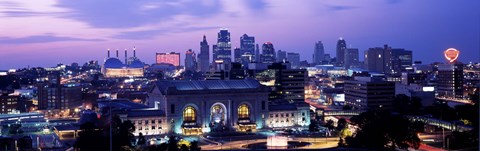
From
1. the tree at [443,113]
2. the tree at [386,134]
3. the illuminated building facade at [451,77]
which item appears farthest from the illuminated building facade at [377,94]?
the tree at [386,134]

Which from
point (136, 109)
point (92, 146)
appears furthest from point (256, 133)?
point (92, 146)

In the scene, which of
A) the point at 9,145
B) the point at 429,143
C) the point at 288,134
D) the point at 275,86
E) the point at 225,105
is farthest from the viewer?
the point at 275,86

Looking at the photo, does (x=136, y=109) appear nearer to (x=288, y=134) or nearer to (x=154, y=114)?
(x=154, y=114)

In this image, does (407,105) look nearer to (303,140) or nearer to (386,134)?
(303,140)

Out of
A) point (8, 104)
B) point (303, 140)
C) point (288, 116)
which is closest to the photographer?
point (303, 140)

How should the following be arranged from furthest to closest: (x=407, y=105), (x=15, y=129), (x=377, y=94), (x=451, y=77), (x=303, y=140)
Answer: (x=451, y=77) → (x=377, y=94) → (x=407, y=105) → (x=15, y=129) → (x=303, y=140)

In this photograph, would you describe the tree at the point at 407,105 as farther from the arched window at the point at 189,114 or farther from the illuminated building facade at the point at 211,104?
the arched window at the point at 189,114

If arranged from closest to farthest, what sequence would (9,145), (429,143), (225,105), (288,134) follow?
(9,145) → (429,143) → (288,134) → (225,105)

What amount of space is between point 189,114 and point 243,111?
8.68 m

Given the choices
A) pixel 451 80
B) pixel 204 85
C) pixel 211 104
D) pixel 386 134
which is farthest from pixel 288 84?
pixel 386 134

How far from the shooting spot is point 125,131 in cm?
6353

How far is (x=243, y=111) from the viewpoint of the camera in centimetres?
8919

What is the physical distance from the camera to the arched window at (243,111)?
292 ft

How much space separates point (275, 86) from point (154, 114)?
1785 inches
